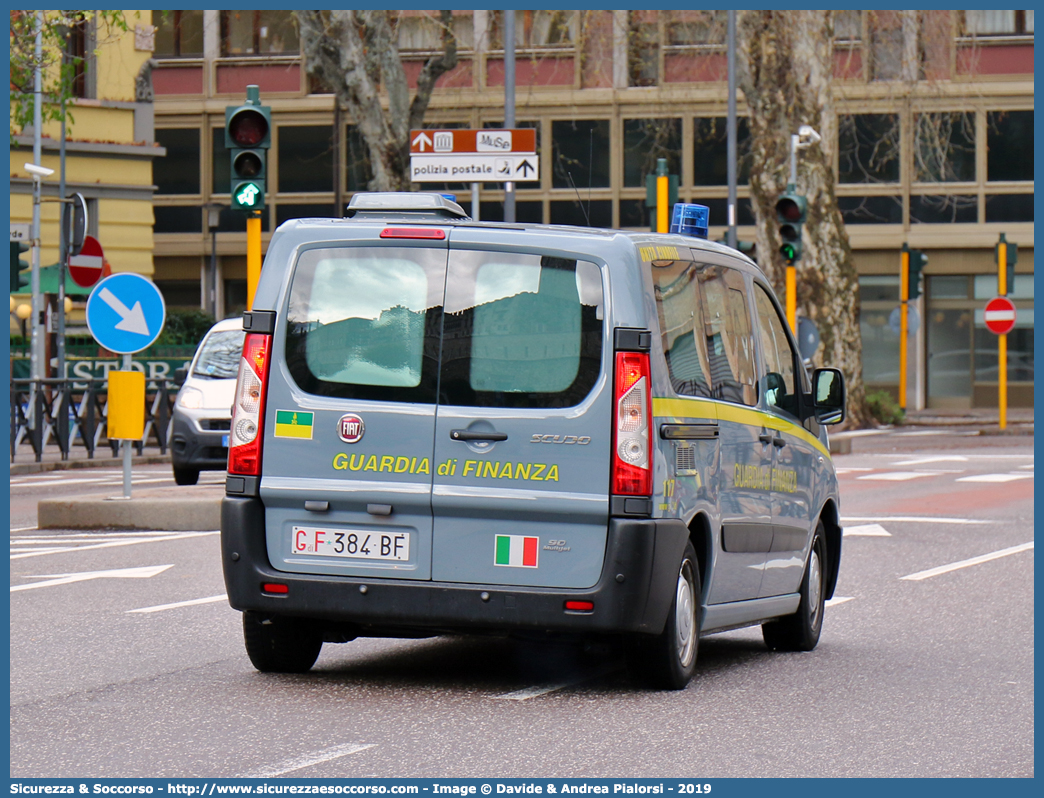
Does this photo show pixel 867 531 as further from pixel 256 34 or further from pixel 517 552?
pixel 256 34

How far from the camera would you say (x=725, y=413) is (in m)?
8.12

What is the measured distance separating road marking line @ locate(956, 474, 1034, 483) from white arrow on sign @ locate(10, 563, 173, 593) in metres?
12.6

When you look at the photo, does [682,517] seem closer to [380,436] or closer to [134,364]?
[380,436]

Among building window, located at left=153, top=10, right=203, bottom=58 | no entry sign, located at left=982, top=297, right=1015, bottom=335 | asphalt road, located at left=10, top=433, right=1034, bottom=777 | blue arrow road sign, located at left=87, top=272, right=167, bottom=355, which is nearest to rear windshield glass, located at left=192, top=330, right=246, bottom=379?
blue arrow road sign, located at left=87, top=272, right=167, bottom=355

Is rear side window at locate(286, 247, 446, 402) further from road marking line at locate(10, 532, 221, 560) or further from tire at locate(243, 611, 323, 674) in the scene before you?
road marking line at locate(10, 532, 221, 560)

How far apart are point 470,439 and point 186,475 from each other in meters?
13.6

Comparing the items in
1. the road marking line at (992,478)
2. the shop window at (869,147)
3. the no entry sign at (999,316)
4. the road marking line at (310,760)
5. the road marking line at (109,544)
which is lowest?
the road marking line at (109,544)

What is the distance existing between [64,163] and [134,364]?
29.2 feet

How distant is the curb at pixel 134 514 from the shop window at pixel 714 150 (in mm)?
34119

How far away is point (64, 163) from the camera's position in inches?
1476

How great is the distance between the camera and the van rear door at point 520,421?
730cm

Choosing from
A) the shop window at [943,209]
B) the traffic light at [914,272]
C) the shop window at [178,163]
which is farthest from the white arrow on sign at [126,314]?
the shop window at [178,163]

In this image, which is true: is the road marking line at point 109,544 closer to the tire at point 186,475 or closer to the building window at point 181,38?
the tire at point 186,475

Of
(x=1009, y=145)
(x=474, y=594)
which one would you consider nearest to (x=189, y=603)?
(x=474, y=594)
